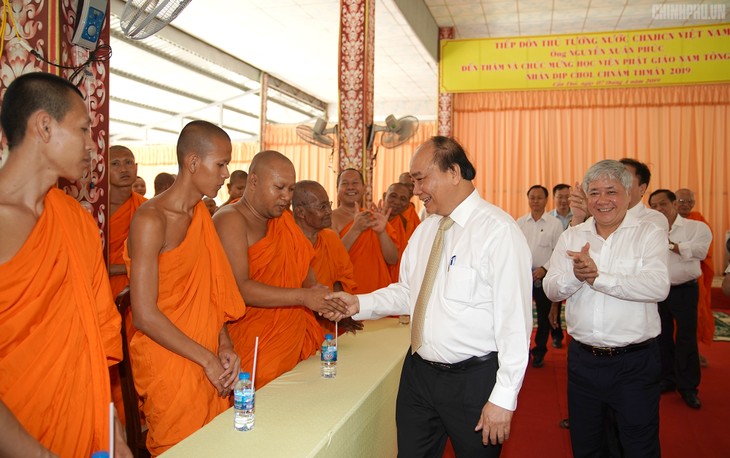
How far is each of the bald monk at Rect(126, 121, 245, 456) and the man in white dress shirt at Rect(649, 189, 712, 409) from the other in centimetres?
353

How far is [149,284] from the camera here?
2.01 meters

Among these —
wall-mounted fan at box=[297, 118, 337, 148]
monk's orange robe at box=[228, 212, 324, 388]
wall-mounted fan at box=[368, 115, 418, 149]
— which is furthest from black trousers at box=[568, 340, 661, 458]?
wall-mounted fan at box=[297, 118, 337, 148]

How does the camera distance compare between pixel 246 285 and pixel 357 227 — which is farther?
pixel 357 227

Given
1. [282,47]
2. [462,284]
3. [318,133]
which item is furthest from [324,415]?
[282,47]

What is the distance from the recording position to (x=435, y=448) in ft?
6.96

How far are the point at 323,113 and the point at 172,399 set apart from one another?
12967mm

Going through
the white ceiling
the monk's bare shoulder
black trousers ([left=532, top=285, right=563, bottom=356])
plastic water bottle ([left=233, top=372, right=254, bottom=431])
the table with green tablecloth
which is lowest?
black trousers ([left=532, top=285, right=563, bottom=356])

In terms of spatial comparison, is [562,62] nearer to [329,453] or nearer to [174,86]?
[329,453]

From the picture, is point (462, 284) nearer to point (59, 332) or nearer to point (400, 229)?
point (59, 332)

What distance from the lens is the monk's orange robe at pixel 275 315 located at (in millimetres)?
2729

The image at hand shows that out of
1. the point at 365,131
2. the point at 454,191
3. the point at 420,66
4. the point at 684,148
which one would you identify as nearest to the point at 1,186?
the point at 454,191

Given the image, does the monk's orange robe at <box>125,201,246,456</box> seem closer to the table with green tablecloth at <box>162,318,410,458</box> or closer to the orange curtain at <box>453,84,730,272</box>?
the table with green tablecloth at <box>162,318,410,458</box>

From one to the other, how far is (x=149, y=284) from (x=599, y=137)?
424 inches

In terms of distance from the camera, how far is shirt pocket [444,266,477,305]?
1.94 m
